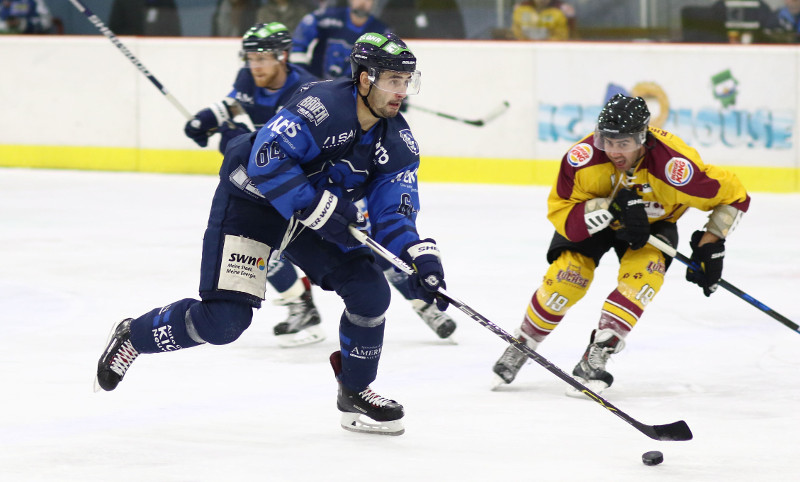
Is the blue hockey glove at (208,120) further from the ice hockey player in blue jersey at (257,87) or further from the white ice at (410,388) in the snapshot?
the white ice at (410,388)

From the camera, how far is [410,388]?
378 centimetres

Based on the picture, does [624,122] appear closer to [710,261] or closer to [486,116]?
[710,261]

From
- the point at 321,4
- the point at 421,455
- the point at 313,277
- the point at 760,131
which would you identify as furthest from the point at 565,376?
the point at 321,4

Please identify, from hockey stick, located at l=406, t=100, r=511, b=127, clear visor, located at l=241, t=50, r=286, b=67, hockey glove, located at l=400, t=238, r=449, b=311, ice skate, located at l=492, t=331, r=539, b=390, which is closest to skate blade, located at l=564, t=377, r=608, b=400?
ice skate, located at l=492, t=331, r=539, b=390

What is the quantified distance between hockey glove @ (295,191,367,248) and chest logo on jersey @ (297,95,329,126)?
0.62 ft

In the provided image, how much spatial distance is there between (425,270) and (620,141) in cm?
80

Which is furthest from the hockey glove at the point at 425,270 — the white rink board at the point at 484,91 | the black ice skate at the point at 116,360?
the white rink board at the point at 484,91

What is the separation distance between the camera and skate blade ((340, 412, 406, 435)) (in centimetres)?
328

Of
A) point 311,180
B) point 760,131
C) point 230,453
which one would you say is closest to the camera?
point 230,453

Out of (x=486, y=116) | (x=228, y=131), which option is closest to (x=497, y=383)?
(x=228, y=131)

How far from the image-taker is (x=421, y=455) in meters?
3.08

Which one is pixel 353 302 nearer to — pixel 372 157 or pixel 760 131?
pixel 372 157

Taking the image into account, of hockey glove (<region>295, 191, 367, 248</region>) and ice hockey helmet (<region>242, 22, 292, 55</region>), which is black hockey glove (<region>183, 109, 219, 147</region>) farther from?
hockey glove (<region>295, 191, 367, 248</region>)

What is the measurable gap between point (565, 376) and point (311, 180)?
852mm
